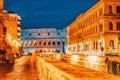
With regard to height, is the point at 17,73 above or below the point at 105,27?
below

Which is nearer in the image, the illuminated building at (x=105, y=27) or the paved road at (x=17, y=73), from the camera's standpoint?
the paved road at (x=17, y=73)

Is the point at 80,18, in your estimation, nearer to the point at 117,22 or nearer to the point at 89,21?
the point at 89,21

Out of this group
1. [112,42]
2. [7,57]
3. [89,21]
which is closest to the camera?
[7,57]

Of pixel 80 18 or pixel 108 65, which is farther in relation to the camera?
pixel 80 18

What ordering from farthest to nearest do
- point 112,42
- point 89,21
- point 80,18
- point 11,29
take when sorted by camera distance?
point 11,29
point 80,18
point 89,21
point 112,42

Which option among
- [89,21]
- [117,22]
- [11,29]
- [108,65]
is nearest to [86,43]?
[89,21]

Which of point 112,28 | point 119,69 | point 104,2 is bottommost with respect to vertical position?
point 119,69

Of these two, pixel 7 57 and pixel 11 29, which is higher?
pixel 11 29

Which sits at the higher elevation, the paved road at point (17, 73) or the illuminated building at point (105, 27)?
the illuminated building at point (105, 27)

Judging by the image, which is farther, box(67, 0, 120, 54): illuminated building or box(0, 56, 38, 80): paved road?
box(67, 0, 120, 54): illuminated building

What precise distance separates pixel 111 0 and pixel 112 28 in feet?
26.6

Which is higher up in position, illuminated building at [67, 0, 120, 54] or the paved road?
illuminated building at [67, 0, 120, 54]

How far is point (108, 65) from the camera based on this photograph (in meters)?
27.8

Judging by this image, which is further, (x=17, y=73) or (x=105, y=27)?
(x=105, y=27)
